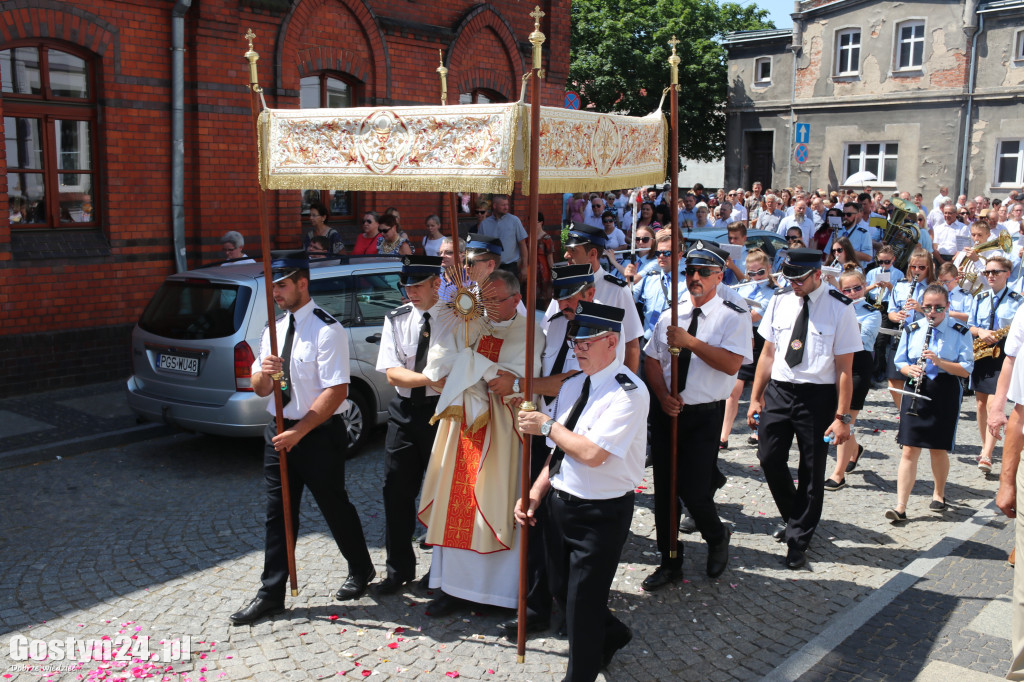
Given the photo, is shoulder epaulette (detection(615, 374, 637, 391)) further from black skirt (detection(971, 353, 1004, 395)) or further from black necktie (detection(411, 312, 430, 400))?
black skirt (detection(971, 353, 1004, 395))

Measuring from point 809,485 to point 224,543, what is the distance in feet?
13.2

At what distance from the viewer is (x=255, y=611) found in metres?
5.13

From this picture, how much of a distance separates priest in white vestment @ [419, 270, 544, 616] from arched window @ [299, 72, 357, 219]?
8.88 meters

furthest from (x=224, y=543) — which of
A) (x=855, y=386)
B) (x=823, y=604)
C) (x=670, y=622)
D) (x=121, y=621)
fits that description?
(x=855, y=386)

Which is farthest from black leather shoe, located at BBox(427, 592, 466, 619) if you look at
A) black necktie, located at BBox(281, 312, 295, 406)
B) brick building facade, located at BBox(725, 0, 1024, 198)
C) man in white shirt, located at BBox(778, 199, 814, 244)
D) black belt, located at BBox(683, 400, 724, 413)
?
brick building facade, located at BBox(725, 0, 1024, 198)

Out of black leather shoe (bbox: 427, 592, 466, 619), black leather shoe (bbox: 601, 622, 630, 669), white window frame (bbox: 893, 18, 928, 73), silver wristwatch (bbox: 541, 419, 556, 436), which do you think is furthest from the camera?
white window frame (bbox: 893, 18, 928, 73)

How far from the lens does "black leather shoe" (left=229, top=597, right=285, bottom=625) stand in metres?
5.11

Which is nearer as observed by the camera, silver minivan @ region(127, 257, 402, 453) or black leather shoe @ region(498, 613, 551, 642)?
black leather shoe @ region(498, 613, 551, 642)

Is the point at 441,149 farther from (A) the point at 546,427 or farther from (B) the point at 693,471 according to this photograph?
(B) the point at 693,471

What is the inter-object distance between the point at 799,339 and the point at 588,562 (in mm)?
2691

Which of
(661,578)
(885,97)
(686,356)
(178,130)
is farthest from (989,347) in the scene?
(885,97)

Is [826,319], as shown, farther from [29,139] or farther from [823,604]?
[29,139]

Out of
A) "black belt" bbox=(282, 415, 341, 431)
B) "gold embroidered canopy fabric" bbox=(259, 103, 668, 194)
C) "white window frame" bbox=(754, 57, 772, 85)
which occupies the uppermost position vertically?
"white window frame" bbox=(754, 57, 772, 85)

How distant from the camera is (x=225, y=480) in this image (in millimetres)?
7688
